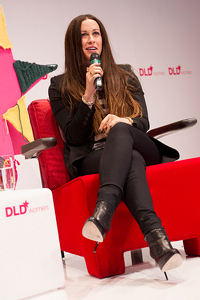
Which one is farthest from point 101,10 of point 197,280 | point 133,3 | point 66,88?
point 197,280

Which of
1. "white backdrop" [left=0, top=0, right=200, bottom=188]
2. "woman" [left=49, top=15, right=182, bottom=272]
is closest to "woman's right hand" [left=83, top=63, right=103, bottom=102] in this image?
"woman" [left=49, top=15, right=182, bottom=272]

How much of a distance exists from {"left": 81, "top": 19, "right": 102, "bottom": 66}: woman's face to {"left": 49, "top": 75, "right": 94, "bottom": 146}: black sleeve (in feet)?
0.76

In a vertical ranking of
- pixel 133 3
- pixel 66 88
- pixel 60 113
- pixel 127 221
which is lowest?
pixel 127 221

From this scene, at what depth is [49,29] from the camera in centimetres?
270

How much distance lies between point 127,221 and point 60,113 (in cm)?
62

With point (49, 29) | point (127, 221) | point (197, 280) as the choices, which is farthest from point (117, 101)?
point (49, 29)

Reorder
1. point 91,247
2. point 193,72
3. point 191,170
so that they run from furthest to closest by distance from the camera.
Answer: point 193,72
point 191,170
point 91,247

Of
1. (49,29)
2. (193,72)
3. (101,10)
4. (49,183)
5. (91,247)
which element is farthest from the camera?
(193,72)

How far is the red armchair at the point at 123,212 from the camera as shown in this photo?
1337mm

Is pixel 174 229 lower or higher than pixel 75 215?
lower

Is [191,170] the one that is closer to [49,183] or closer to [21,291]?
[49,183]

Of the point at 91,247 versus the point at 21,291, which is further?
the point at 91,247

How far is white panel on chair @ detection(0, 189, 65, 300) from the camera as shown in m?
1.08

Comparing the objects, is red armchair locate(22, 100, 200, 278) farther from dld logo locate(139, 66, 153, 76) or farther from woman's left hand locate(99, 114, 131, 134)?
dld logo locate(139, 66, 153, 76)
